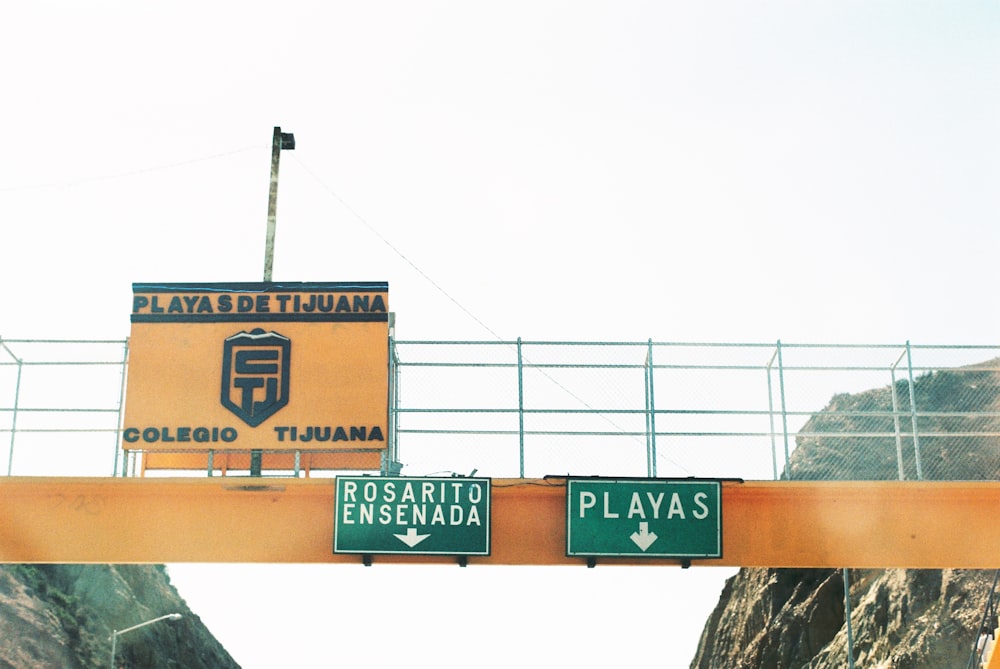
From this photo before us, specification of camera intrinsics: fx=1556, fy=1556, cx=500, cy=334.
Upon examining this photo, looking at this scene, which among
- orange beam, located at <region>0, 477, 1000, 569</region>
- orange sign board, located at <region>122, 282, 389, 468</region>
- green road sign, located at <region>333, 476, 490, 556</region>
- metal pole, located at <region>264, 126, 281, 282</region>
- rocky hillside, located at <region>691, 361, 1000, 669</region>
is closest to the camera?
green road sign, located at <region>333, 476, 490, 556</region>

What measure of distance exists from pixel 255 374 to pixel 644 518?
6.29 meters

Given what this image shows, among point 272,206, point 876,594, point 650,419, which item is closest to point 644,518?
point 650,419

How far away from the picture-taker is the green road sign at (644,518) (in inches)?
875

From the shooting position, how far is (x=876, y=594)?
5344 centimetres

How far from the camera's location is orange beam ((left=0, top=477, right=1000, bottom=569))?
22.6 meters

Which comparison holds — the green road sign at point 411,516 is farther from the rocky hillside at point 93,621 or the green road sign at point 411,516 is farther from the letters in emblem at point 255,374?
the rocky hillside at point 93,621

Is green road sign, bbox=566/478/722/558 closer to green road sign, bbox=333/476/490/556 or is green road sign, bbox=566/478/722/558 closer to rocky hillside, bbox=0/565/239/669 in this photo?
green road sign, bbox=333/476/490/556

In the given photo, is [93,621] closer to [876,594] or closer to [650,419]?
[876,594]

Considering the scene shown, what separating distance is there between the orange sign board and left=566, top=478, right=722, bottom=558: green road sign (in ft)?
10.8

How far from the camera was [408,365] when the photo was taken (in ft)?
79.2

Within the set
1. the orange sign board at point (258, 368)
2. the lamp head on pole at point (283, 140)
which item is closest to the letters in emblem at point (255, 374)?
the orange sign board at point (258, 368)

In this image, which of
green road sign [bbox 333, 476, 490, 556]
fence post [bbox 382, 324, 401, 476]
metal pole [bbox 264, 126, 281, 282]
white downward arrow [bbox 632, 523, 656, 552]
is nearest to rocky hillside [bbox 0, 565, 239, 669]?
metal pole [bbox 264, 126, 281, 282]

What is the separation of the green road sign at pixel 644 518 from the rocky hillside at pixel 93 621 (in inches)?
1422

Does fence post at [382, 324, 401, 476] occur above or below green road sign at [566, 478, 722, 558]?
above
